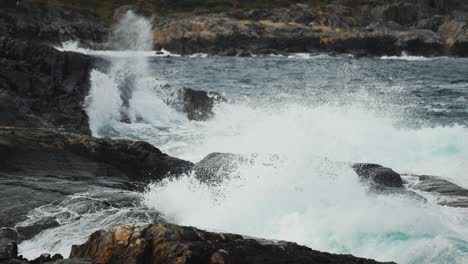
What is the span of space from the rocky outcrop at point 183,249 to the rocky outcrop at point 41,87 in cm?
919

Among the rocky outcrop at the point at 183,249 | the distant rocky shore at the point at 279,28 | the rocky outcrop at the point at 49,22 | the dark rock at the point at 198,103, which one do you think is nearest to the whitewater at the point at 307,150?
the dark rock at the point at 198,103

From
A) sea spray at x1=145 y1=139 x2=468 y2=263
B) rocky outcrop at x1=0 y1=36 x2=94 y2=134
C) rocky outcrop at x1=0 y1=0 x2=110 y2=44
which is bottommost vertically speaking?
sea spray at x1=145 y1=139 x2=468 y2=263

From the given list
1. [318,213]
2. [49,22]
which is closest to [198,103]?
[318,213]

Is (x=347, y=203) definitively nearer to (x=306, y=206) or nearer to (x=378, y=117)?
(x=306, y=206)

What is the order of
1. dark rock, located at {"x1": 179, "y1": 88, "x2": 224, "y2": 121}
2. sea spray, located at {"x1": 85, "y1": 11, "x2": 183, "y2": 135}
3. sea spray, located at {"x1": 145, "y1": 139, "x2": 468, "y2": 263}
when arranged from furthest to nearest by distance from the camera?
dark rock, located at {"x1": 179, "y1": 88, "x2": 224, "y2": 121}, sea spray, located at {"x1": 85, "y1": 11, "x2": 183, "y2": 135}, sea spray, located at {"x1": 145, "y1": 139, "x2": 468, "y2": 263}

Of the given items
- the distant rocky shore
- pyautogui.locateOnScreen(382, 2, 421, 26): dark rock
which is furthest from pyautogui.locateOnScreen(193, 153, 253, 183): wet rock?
pyautogui.locateOnScreen(382, 2, 421, 26): dark rock

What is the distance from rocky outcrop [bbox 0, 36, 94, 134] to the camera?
1692 cm

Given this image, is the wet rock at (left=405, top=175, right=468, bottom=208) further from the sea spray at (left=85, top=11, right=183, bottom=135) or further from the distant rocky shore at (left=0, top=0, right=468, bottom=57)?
the distant rocky shore at (left=0, top=0, right=468, bottom=57)

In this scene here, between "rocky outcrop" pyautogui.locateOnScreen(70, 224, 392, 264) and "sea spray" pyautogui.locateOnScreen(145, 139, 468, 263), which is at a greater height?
"sea spray" pyautogui.locateOnScreen(145, 139, 468, 263)

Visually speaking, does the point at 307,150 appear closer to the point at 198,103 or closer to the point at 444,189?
the point at 444,189

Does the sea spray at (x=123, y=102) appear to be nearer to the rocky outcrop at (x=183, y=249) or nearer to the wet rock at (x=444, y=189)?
the wet rock at (x=444, y=189)

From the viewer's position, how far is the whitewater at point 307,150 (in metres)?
10.5

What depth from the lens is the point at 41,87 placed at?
19.2 m

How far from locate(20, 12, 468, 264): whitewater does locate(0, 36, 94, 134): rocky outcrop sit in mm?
1039
